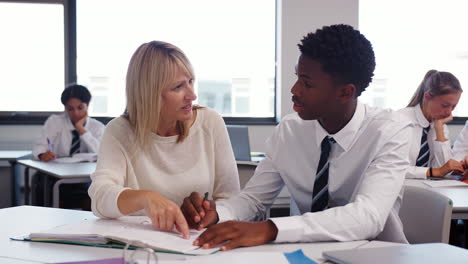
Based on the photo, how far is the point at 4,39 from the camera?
203 inches

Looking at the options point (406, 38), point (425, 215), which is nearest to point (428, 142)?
point (425, 215)

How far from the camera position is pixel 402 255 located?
1.09m

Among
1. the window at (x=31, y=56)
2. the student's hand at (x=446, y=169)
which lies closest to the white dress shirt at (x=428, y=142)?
the student's hand at (x=446, y=169)

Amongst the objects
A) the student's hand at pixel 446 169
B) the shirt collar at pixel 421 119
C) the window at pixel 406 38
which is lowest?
the student's hand at pixel 446 169

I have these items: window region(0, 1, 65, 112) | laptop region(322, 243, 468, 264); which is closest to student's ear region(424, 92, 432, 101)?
laptop region(322, 243, 468, 264)

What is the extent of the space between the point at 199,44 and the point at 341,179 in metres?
4.00

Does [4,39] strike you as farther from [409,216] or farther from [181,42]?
[409,216]

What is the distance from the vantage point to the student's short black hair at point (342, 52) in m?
1.56

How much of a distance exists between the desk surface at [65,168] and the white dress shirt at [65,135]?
530 mm

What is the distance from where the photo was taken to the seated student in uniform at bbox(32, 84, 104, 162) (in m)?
4.34

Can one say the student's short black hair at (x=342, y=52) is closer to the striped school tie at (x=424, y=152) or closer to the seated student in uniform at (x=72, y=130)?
the striped school tie at (x=424, y=152)

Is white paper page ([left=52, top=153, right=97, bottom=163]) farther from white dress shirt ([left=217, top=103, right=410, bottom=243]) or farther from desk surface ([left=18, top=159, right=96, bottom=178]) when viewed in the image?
white dress shirt ([left=217, top=103, right=410, bottom=243])

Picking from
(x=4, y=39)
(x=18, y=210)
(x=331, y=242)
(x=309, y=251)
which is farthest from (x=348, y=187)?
(x=4, y=39)

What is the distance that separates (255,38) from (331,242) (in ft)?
14.4
